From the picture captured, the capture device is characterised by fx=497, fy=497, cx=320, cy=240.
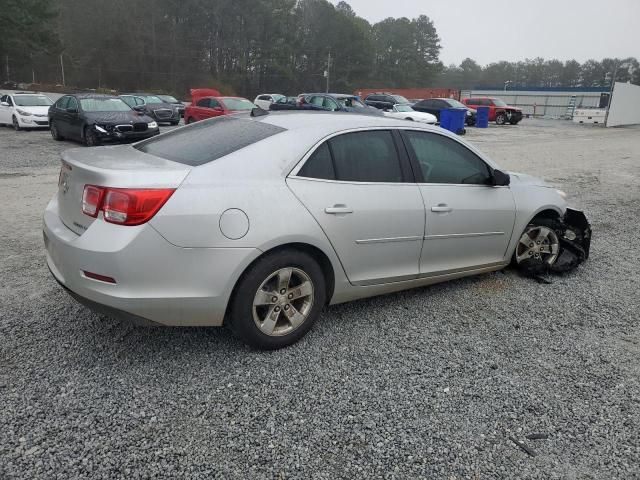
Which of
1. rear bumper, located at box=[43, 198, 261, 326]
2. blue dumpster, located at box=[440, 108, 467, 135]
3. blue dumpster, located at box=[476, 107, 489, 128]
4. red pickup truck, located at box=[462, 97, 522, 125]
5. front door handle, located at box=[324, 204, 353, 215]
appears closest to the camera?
rear bumper, located at box=[43, 198, 261, 326]

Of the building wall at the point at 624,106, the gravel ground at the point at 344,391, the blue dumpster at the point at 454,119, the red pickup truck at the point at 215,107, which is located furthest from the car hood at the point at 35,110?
the building wall at the point at 624,106

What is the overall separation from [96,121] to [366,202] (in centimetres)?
1247

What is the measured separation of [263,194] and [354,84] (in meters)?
82.8

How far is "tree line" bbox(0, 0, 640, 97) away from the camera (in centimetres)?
4888

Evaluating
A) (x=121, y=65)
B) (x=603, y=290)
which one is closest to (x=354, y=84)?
(x=121, y=65)

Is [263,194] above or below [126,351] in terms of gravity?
above

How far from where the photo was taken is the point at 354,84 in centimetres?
8156

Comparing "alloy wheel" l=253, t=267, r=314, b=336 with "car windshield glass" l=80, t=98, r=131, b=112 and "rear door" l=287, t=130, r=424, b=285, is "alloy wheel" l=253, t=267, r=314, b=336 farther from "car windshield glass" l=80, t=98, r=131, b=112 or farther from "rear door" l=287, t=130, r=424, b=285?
"car windshield glass" l=80, t=98, r=131, b=112

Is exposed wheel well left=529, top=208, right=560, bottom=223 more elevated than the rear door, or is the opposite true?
the rear door

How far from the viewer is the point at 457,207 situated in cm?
391

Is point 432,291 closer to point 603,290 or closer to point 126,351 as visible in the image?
point 603,290

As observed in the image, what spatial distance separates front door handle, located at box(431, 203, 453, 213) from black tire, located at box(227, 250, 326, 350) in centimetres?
108

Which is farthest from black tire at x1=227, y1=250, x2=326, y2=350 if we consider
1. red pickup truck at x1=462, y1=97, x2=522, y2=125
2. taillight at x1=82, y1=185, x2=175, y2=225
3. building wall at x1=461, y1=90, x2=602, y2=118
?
building wall at x1=461, y1=90, x2=602, y2=118

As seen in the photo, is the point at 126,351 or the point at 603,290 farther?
the point at 603,290
